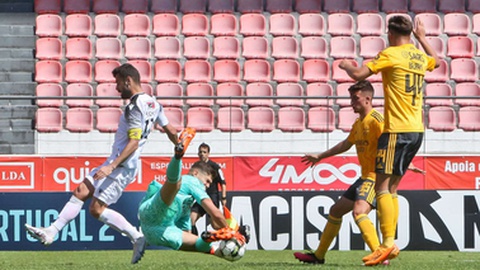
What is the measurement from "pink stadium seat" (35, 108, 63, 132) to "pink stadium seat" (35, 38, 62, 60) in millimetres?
1637

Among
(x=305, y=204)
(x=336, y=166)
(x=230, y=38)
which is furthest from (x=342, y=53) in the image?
(x=305, y=204)

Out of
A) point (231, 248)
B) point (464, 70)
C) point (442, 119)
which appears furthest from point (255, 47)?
point (231, 248)

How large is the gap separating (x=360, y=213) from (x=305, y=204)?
462 cm

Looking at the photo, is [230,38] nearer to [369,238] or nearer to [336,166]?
[336,166]

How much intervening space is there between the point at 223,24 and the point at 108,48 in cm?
225

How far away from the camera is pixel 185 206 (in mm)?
9078

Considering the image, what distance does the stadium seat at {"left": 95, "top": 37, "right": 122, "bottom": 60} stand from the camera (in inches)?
720

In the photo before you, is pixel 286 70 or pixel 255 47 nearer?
pixel 286 70

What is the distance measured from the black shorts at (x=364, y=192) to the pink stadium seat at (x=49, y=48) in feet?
35.2

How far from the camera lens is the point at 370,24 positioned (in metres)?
19.0

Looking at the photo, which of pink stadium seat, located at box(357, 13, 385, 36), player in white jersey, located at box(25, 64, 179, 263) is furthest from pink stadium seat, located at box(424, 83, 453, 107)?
player in white jersey, located at box(25, 64, 179, 263)

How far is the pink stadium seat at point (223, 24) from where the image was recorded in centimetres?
1856

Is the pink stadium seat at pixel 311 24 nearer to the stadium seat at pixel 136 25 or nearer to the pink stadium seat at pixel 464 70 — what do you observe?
the pink stadium seat at pixel 464 70

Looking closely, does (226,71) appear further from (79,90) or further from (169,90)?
(79,90)
